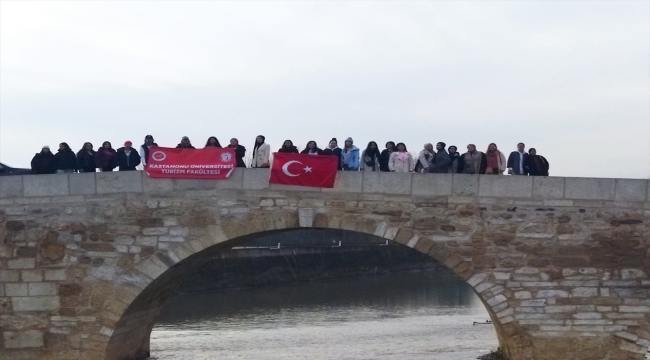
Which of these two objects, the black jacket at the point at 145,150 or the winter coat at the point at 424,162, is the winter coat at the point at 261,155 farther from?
the winter coat at the point at 424,162

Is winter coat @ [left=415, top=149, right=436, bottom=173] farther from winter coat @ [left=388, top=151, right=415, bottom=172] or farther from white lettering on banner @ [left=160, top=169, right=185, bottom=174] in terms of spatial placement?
white lettering on banner @ [left=160, top=169, right=185, bottom=174]

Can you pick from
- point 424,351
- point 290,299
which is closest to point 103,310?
point 424,351

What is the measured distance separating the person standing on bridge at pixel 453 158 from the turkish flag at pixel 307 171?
60.5 inches

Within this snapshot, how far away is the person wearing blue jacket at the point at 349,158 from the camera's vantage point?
36.4 feet

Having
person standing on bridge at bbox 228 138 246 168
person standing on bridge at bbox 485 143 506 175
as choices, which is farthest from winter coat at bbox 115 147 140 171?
person standing on bridge at bbox 485 143 506 175

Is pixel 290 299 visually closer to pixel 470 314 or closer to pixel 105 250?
pixel 470 314

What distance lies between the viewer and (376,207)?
10.6 meters

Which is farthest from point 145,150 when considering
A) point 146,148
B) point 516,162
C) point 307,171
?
point 516,162

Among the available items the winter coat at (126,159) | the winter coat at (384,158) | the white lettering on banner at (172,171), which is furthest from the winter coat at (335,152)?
the winter coat at (126,159)

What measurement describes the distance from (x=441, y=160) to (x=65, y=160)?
15.6 feet

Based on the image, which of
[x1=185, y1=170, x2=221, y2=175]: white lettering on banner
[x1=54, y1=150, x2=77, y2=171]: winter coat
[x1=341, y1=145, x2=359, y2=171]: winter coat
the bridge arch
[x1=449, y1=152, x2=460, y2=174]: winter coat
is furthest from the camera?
[x1=54, y1=150, x2=77, y2=171]: winter coat

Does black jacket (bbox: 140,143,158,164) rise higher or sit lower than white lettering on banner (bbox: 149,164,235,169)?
higher

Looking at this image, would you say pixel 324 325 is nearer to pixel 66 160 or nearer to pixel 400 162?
pixel 400 162

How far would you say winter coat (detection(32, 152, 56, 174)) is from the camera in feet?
38.0
